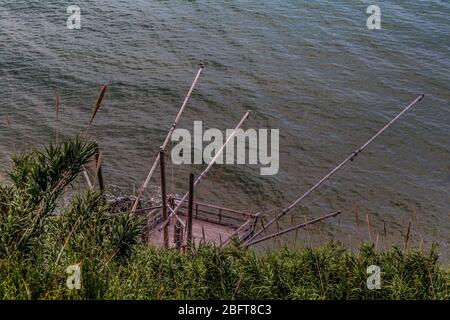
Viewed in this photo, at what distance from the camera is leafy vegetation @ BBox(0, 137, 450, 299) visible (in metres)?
14.4

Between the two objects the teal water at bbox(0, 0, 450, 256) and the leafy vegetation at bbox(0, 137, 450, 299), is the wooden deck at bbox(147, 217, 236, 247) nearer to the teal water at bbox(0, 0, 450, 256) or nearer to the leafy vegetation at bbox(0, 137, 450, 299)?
the teal water at bbox(0, 0, 450, 256)

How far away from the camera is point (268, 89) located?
145 feet

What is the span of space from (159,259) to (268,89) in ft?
95.5

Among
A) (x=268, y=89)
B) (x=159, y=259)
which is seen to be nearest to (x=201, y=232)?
(x=159, y=259)

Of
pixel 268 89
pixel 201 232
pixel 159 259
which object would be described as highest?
pixel 268 89

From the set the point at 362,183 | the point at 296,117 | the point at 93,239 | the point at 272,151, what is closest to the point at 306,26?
the point at 296,117

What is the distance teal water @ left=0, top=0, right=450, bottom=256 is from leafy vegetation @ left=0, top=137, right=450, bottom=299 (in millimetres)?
15162

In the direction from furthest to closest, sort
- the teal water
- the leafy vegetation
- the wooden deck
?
the teal water → the wooden deck → the leafy vegetation

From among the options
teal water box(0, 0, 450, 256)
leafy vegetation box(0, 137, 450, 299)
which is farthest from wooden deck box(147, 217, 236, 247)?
leafy vegetation box(0, 137, 450, 299)

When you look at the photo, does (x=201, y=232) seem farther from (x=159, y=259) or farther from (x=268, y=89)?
(x=268, y=89)

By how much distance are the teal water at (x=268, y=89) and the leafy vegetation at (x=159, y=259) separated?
49.7 ft

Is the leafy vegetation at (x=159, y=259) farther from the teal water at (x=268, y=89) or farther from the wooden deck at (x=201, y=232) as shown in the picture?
the teal water at (x=268, y=89)

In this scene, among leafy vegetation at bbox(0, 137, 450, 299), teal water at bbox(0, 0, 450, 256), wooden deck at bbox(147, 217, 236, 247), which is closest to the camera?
leafy vegetation at bbox(0, 137, 450, 299)
